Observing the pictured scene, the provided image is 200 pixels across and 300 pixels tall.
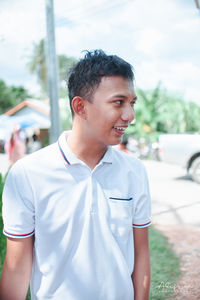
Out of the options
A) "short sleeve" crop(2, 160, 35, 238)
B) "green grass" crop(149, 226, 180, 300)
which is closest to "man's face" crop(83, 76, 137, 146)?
"short sleeve" crop(2, 160, 35, 238)

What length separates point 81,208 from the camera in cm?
146

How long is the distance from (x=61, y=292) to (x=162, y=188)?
24.7 feet

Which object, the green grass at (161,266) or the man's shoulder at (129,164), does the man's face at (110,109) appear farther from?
the green grass at (161,266)

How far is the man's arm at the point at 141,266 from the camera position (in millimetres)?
1623

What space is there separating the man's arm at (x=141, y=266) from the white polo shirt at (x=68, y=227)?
136mm

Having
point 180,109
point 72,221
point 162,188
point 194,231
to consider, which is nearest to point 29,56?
point 180,109

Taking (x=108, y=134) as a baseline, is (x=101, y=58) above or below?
above

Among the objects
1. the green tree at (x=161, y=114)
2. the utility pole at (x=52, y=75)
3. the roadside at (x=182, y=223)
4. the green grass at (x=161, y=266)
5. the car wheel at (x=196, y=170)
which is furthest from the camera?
the green tree at (x=161, y=114)

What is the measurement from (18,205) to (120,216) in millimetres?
452

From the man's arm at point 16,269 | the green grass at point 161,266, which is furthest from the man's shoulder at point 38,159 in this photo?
the green grass at point 161,266

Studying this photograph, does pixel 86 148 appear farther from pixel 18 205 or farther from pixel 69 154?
pixel 18 205

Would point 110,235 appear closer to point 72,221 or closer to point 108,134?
point 72,221

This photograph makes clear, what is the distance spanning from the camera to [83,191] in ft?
4.83

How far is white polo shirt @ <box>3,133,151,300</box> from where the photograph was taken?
1.44 metres
